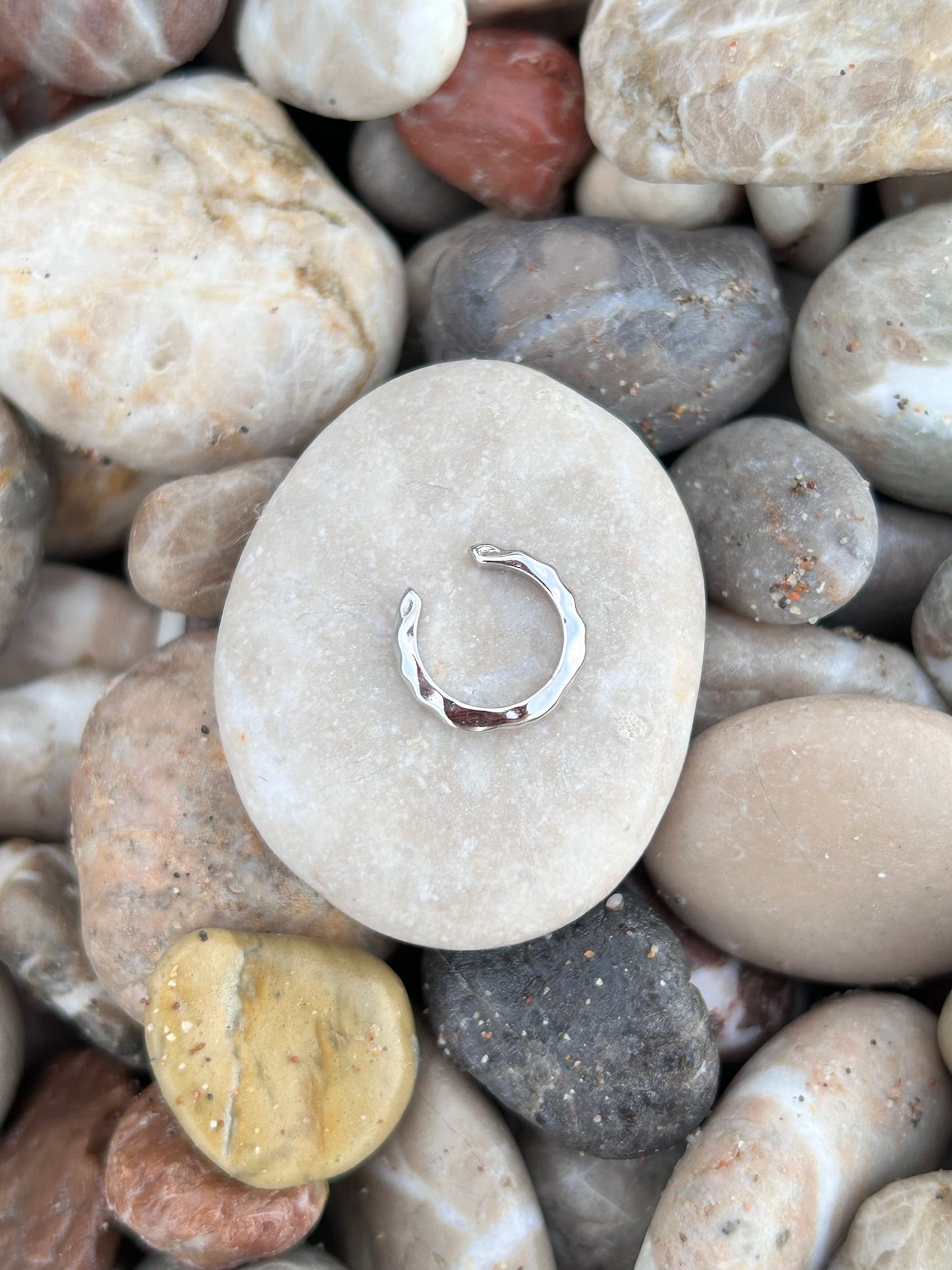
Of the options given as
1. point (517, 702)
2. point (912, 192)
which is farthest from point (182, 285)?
point (912, 192)

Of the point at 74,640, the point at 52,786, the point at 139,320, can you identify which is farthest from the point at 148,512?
the point at 52,786

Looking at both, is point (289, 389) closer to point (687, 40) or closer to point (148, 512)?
point (148, 512)

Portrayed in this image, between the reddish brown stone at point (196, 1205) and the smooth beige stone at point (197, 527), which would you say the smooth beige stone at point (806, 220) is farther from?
the reddish brown stone at point (196, 1205)

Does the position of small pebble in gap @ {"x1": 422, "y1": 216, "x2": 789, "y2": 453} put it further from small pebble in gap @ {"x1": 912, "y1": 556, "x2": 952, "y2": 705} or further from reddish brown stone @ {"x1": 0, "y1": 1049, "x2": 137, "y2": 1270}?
reddish brown stone @ {"x1": 0, "y1": 1049, "x2": 137, "y2": 1270}

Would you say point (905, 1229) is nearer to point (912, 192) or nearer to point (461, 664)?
point (461, 664)

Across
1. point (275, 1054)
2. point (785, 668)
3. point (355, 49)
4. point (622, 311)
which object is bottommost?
point (785, 668)

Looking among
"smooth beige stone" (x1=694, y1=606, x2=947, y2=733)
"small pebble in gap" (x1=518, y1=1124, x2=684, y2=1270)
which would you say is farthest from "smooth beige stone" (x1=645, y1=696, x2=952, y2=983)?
"small pebble in gap" (x1=518, y1=1124, x2=684, y2=1270)
